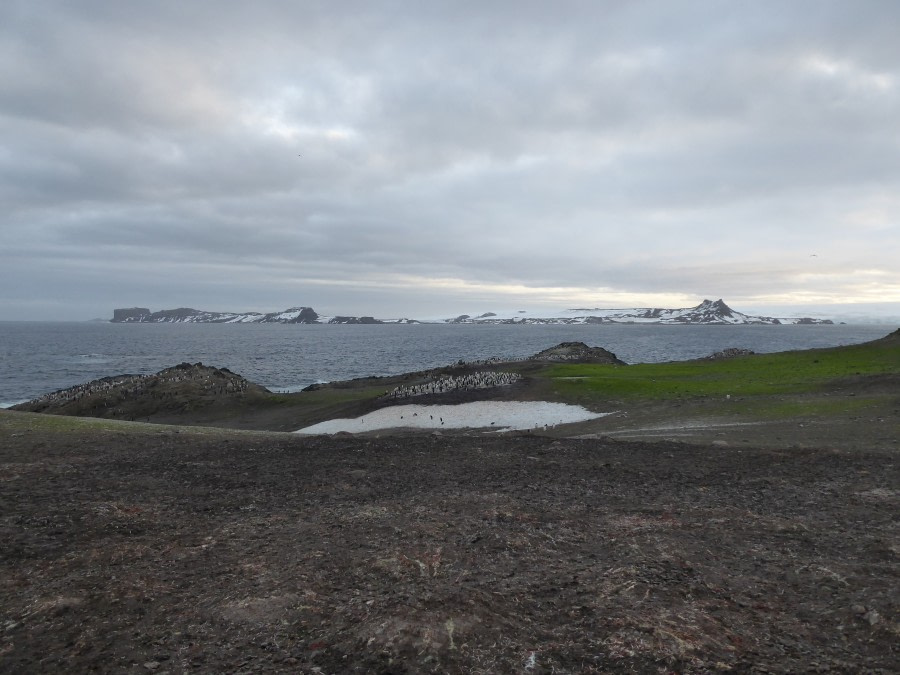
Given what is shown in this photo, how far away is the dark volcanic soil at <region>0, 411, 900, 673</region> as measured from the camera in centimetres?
490

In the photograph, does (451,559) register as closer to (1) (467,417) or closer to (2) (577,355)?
(1) (467,417)

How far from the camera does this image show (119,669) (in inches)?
184

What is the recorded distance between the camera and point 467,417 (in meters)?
27.8

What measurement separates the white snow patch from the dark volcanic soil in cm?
1328

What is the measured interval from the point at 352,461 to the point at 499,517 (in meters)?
6.12

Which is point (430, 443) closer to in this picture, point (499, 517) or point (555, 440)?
point (555, 440)

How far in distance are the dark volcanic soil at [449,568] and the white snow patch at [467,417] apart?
1328 cm

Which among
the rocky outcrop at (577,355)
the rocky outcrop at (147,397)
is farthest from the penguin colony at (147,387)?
the rocky outcrop at (577,355)

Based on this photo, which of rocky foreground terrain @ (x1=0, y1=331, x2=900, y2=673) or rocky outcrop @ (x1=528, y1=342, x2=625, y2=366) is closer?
rocky foreground terrain @ (x1=0, y1=331, x2=900, y2=673)

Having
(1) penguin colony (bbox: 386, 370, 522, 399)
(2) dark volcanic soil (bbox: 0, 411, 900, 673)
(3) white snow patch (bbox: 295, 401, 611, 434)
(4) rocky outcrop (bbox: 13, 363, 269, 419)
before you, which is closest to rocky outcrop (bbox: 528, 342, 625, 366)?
(1) penguin colony (bbox: 386, 370, 522, 399)

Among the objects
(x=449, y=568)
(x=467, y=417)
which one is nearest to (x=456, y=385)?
(x=467, y=417)

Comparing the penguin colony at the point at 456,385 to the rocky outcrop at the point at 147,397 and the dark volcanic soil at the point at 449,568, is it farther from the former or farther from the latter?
the dark volcanic soil at the point at 449,568

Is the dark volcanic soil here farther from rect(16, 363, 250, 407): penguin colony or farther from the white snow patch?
rect(16, 363, 250, 407): penguin colony

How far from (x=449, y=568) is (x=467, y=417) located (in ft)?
69.4
